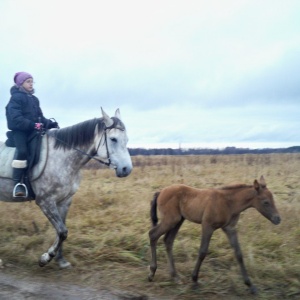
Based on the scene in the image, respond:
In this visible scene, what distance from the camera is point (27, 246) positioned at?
6.72 metres

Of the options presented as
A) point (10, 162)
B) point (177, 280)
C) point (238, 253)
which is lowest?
point (177, 280)

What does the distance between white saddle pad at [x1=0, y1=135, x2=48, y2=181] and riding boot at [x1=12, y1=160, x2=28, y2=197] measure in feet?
0.53

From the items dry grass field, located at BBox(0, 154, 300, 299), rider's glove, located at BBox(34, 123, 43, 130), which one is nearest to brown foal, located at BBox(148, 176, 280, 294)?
dry grass field, located at BBox(0, 154, 300, 299)

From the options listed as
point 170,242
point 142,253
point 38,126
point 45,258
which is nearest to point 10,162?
point 38,126

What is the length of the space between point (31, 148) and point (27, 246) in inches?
71.7

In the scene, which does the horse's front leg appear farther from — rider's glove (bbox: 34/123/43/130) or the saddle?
rider's glove (bbox: 34/123/43/130)

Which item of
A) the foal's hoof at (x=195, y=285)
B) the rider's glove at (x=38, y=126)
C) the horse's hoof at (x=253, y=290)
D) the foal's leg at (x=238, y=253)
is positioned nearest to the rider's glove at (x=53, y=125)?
the rider's glove at (x=38, y=126)

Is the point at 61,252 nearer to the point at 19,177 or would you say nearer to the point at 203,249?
the point at 19,177

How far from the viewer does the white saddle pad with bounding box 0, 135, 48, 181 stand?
6270mm

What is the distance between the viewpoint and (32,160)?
6.25 metres

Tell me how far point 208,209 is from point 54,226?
253cm

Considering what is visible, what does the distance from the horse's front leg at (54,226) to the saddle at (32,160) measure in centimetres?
46

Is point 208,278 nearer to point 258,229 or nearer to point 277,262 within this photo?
point 277,262

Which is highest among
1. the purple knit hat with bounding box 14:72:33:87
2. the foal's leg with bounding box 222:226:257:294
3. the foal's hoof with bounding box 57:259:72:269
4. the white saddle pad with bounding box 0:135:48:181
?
the purple knit hat with bounding box 14:72:33:87
